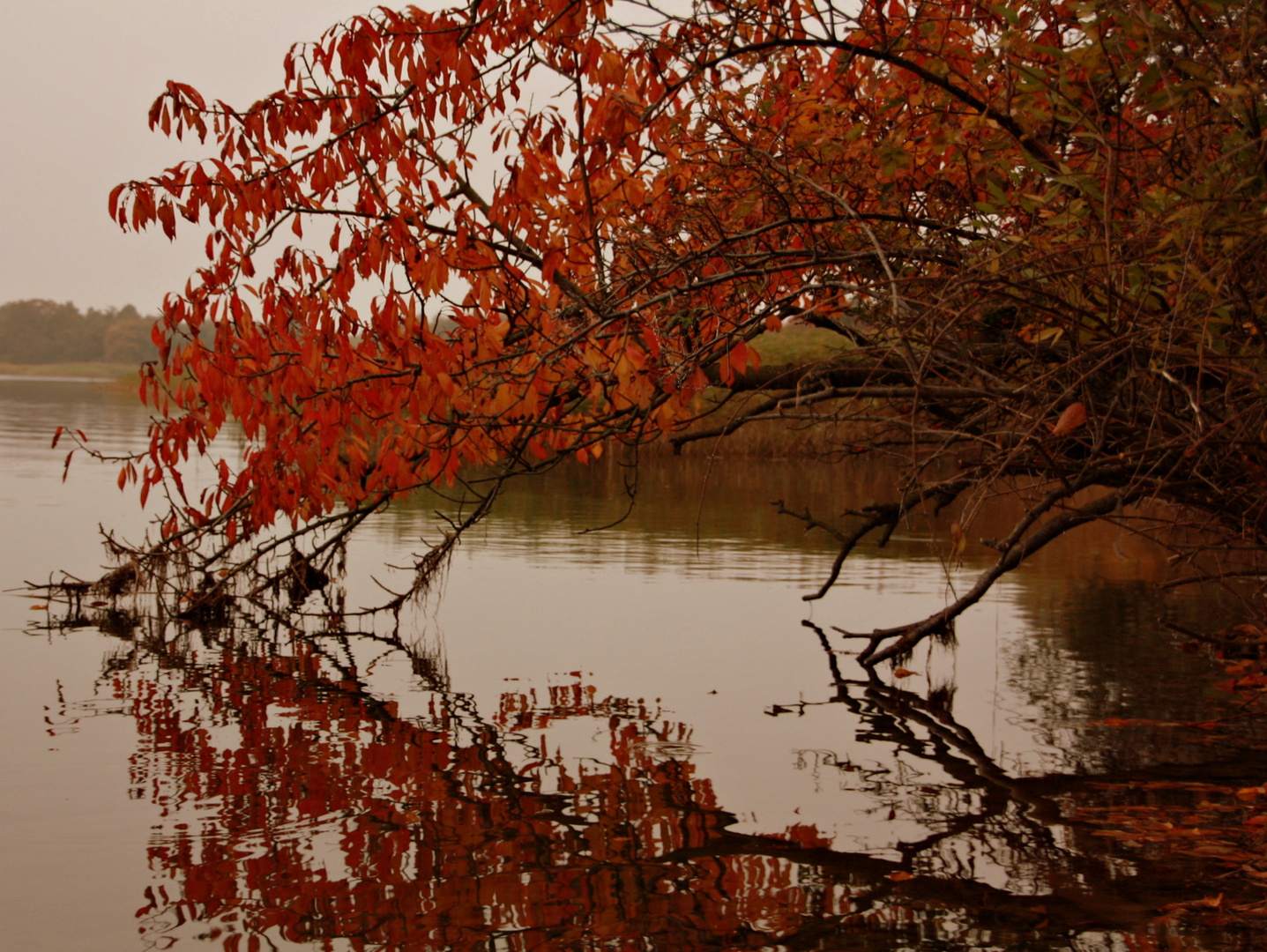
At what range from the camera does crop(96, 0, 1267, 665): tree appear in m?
4.44

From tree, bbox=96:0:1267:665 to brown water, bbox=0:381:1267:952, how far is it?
44.8 inches

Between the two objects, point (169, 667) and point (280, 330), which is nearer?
point (280, 330)

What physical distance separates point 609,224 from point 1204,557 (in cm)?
982

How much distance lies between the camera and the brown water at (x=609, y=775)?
15.4 ft

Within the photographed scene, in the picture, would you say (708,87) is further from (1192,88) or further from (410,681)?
(410,681)

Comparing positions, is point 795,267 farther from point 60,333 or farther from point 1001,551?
point 60,333

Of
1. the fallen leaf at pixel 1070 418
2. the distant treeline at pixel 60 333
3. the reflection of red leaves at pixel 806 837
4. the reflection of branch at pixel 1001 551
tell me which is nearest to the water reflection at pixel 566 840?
the reflection of red leaves at pixel 806 837

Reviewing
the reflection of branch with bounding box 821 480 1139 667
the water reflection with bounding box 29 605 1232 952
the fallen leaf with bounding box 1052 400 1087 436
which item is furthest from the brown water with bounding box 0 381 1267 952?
the fallen leaf with bounding box 1052 400 1087 436

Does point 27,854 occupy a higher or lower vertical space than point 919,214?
lower

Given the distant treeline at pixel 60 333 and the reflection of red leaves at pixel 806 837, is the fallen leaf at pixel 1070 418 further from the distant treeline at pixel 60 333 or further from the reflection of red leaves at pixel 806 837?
the distant treeline at pixel 60 333

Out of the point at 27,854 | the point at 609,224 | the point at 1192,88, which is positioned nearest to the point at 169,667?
the point at 27,854

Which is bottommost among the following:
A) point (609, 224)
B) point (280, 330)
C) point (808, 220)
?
point (280, 330)

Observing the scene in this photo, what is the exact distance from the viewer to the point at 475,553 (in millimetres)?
15305

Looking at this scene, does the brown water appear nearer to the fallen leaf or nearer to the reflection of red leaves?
the reflection of red leaves
